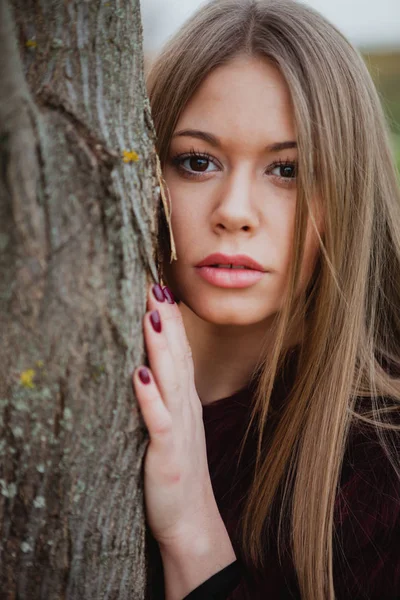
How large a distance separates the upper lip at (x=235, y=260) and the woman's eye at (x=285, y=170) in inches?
10.9

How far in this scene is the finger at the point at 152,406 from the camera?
1378mm

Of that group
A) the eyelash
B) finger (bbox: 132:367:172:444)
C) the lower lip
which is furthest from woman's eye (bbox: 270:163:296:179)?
finger (bbox: 132:367:172:444)

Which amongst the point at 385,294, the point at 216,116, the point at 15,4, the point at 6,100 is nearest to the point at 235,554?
the point at 385,294

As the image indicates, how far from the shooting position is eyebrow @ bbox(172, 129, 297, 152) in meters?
1.83

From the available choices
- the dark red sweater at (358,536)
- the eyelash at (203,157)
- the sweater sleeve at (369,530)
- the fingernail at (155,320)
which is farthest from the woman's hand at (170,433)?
the eyelash at (203,157)

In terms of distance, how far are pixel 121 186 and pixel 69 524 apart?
727mm

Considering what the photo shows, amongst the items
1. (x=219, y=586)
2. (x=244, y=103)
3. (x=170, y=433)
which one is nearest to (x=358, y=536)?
(x=219, y=586)

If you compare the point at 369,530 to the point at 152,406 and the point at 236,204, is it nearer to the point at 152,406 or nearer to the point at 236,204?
the point at 152,406

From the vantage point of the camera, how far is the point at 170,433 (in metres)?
1.49

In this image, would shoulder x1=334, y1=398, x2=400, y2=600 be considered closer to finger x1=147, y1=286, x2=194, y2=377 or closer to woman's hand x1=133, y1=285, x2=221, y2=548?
woman's hand x1=133, y1=285, x2=221, y2=548

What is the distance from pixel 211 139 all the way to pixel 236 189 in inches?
7.3

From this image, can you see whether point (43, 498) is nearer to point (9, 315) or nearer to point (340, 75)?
point (9, 315)

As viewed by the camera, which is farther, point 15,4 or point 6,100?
point 15,4

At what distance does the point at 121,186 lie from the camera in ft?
4.22
